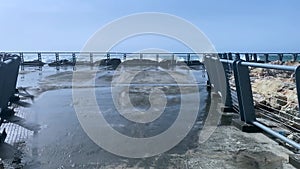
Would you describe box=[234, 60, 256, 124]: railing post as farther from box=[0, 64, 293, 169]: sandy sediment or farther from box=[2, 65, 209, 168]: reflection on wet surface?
box=[2, 65, 209, 168]: reflection on wet surface

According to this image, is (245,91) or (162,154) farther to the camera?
(245,91)

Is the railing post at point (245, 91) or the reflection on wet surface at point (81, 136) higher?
the railing post at point (245, 91)

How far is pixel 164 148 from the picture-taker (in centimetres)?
495

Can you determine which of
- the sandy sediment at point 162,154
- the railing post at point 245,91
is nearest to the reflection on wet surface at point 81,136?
the sandy sediment at point 162,154

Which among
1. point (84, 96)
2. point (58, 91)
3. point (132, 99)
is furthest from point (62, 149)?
point (58, 91)

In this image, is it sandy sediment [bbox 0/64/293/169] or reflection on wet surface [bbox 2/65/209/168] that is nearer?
sandy sediment [bbox 0/64/293/169]

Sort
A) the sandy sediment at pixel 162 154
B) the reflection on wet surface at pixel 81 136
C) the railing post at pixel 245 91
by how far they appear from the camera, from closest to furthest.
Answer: the sandy sediment at pixel 162 154 → the reflection on wet surface at pixel 81 136 → the railing post at pixel 245 91

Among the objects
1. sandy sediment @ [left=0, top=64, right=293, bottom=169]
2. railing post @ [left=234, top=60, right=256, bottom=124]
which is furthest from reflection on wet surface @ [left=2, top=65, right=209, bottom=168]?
railing post @ [left=234, top=60, right=256, bottom=124]

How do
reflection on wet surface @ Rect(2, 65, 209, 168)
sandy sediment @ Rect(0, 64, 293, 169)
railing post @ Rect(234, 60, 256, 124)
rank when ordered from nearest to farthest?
sandy sediment @ Rect(0, 64, 293, 169) → reflection on wet surface @ Rect(2, 65, 209, 168) → railing post @ Rect(234, 60, 256, 124)

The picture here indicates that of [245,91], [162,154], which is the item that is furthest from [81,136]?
[245,91]

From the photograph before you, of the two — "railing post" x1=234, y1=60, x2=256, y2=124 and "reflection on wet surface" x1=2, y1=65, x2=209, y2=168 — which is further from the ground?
"railing post" x1=234, y1=60, x2=256, y2=124

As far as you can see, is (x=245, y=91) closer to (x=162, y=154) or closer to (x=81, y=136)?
(x=162, y=154)

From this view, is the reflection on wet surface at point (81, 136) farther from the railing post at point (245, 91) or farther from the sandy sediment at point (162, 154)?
the railing post at point (245, 91)

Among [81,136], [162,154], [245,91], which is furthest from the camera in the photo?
[245,91]
